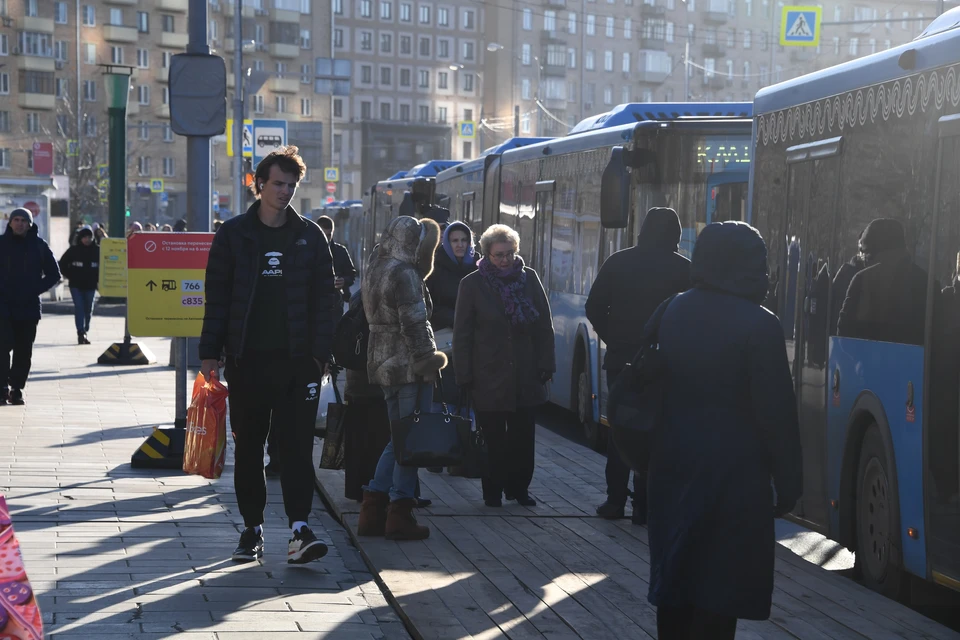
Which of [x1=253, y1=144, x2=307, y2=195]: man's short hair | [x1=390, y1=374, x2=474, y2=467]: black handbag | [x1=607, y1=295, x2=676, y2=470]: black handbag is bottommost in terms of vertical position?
[x1=390, y1=374, x2=474, y2=467]: black handbag

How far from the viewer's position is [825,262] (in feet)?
26.2

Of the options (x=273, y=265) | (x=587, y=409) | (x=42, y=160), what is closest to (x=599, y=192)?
(x=587, y=409)

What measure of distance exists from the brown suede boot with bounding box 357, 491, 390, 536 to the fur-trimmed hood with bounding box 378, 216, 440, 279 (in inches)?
48.3

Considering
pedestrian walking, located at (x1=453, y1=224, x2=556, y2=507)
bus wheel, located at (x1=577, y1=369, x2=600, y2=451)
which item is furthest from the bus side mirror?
pedestrian walking, located at (x1=453, y1=224, x2=556, y2=507)

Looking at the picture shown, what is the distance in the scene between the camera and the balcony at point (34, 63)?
92.6 metres

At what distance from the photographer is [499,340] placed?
360 inches

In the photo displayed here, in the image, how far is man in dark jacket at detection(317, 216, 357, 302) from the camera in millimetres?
14523

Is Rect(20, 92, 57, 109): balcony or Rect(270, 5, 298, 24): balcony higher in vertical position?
Rect(270, 5, 298, 24): balcony

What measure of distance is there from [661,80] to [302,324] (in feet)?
354

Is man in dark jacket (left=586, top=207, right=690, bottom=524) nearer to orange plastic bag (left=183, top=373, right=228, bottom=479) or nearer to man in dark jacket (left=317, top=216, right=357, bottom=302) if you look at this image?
orange plastic bag (left=183, top=373, right=228, bottom=479)

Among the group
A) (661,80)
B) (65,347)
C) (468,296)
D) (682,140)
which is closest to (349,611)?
(468,296)

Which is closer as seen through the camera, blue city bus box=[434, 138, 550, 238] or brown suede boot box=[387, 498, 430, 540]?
brown suede boot box=[387, 498, 430, 540]

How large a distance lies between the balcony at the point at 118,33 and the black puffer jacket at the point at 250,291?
91.5 meters

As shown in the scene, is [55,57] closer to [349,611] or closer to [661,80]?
[661,80]
